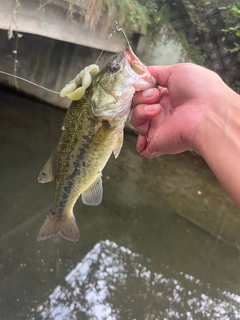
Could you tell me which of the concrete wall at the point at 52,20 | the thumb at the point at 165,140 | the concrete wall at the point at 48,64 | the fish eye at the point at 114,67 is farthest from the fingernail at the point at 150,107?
the concrete wall at the point at 48,64

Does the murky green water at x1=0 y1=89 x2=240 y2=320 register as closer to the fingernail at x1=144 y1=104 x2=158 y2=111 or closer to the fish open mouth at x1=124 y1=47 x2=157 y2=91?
the fingernail at x1=144 y1=104 x2=158 y2=111

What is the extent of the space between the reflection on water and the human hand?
2.01 meters

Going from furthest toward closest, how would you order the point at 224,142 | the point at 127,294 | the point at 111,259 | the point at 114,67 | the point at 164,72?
the point at 111,259 → the point at 127,294 → the point at 164,72 → the point at 114,67 → the point at 224,142

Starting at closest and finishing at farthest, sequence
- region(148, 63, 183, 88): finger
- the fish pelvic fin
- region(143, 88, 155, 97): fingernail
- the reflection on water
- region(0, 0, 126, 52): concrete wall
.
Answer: region(143, 88, 155, 97): fingernail < region(148, 63, 183, 88): finger < the fish pelvic fin < the reflection on water < region(0, 0, 126, 52): concrete wall

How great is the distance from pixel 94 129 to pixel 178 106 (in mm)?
494

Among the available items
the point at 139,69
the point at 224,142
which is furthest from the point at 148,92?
the point at 224,142

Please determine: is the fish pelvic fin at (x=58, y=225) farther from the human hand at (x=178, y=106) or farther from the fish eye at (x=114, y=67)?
the fish eye at (x=114, y=67)

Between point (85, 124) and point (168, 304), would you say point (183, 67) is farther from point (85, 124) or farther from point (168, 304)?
point (168, 304)

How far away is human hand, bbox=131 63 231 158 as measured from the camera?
1.64 m

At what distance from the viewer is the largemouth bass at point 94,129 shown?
5.38 ft

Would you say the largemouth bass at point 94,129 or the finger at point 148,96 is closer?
the largemouth bass at point 94,129

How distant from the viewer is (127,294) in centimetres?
348

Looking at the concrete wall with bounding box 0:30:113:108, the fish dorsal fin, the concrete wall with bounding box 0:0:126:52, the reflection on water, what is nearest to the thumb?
the fish dorsal fin

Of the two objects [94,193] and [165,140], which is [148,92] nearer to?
[165,140]
